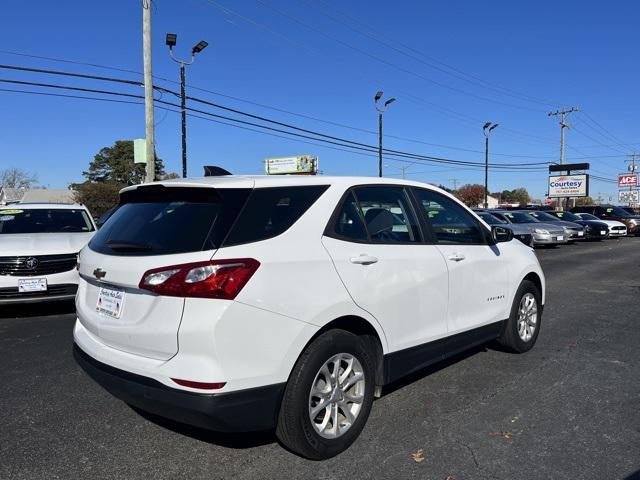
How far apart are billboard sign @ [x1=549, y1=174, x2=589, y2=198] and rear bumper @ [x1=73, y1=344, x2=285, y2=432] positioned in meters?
48.5

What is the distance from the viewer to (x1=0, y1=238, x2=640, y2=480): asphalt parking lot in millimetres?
2990

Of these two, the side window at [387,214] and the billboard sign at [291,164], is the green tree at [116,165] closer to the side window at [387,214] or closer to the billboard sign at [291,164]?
the billboard sign at [291,164]

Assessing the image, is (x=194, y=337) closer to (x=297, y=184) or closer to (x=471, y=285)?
(x=297, y=184)

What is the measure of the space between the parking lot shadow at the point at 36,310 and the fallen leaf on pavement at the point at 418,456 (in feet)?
18.4

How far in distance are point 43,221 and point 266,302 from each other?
708 centimetres

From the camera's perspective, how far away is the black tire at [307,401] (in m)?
2.85

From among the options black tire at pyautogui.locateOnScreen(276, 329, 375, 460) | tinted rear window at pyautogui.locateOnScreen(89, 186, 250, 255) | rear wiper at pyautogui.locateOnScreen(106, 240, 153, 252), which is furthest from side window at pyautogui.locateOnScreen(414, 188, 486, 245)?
rear wiper at pyautogui.locateOnScreen(106, 240, 153, 252)

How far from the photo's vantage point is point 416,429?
350cm

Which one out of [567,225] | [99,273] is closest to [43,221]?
[99,273]

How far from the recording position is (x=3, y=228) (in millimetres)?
7988

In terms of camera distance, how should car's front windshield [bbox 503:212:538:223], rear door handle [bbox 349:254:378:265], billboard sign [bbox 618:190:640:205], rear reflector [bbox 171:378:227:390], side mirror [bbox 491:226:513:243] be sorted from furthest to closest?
billboard sign [bbox 618:190:640:205], car's front windshield [bbox 503:212:538:223], side mirror [bbox 491:226:513:243], rear door handle [bbox 349:254:378:265], rear reflector [bbox 171:378:227:390]

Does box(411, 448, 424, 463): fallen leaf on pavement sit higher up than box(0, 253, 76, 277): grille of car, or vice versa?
box(0, 253, 76, 277): grille of car

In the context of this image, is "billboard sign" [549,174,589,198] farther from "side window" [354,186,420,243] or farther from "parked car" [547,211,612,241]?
"side window" [354,186,420,243]

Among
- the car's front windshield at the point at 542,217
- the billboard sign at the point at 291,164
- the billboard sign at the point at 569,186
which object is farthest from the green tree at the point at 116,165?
the car's front windshield at the point at 542,217
